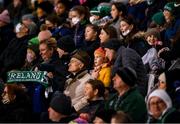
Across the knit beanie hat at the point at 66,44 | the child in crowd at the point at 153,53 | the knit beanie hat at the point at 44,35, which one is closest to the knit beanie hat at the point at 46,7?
the knit beanie hat at the point at 44,35

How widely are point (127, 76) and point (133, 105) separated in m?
0.53

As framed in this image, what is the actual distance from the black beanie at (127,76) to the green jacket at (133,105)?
116 mm

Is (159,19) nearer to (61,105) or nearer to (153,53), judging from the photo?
(153,53)

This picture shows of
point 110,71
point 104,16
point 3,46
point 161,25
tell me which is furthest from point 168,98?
point 3,46

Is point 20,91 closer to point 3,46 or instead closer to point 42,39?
point 42,39

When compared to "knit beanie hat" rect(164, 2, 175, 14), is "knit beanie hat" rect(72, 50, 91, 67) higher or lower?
lower

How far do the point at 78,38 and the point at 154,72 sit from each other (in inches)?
120

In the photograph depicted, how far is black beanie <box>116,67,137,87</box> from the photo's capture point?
1146 centimetres

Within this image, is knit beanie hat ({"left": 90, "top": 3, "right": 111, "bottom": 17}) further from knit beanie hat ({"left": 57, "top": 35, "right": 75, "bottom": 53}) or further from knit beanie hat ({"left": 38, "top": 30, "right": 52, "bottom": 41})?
knit beanie hat ({"left": 57, "top": 35, "right": 75, "bottom": 53})

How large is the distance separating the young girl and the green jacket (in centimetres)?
170

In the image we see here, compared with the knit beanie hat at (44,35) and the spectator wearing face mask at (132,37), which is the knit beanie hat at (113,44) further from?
the knit beanie hat at (44,35)

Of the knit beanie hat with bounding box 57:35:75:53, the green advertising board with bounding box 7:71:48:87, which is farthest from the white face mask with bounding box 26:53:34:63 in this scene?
the green advertising board with bounding box 7:71:48:87

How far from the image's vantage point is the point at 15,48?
56.0 ft

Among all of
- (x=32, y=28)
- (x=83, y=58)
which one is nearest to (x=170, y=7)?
(x=83, y=58)
